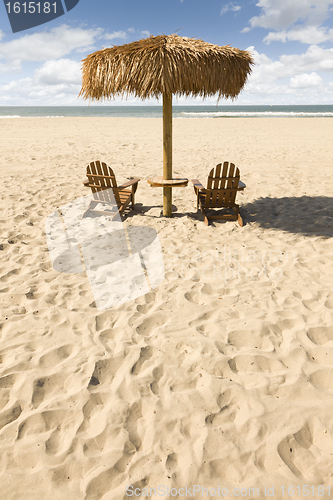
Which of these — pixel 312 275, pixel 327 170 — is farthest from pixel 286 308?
pixel 327 170

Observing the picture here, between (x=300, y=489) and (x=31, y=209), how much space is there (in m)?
5.25

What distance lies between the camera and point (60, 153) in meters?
10.3

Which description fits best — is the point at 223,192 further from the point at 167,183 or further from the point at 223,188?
the point at 167,183

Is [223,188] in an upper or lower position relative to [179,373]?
upper

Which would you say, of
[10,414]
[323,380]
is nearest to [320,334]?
[323,380]

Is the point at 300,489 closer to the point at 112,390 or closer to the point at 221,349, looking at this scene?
the point at 221,349

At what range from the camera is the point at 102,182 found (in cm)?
507

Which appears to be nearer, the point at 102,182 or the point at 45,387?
the point at 45,387

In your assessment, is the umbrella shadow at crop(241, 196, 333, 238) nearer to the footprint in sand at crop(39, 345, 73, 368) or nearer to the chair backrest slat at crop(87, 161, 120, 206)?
the chair backrest slat at crop(87, 161, 120, 206)

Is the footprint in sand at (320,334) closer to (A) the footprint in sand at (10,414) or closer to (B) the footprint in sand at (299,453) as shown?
(B) the footprint in sand at (299,453)

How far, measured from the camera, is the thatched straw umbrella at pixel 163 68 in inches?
142

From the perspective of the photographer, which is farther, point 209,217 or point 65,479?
point 209,217

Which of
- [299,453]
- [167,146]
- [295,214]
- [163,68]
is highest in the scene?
[163,68]

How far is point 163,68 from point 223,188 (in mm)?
2007
